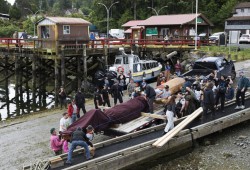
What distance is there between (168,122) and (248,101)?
20.3ft

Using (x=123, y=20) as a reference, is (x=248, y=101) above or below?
below

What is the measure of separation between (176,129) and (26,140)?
677cm

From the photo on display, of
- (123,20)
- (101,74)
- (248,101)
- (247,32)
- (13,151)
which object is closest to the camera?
(13,151)

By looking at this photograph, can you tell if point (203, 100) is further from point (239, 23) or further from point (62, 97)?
point (239, 23)

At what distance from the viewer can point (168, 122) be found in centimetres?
1277

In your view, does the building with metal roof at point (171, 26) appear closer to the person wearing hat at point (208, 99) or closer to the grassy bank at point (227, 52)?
the grassy bank at point (227, 52)

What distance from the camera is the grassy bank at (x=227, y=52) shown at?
31.8 meters

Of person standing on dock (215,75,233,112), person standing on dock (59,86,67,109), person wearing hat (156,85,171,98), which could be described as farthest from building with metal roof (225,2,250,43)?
person standing on dock (215,75,233,112)

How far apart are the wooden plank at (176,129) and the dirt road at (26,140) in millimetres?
1354

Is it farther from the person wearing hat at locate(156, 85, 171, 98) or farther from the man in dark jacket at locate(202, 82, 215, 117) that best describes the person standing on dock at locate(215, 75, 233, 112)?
the person wearing hat at locate(156, 85, 171, 98)

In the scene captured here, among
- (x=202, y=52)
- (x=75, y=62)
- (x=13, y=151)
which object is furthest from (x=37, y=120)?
(x=202, y=52)

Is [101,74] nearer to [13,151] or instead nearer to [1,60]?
[13,151]

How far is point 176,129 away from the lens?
1250 centimetres

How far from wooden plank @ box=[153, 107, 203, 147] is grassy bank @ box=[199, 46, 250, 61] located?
1874cm
